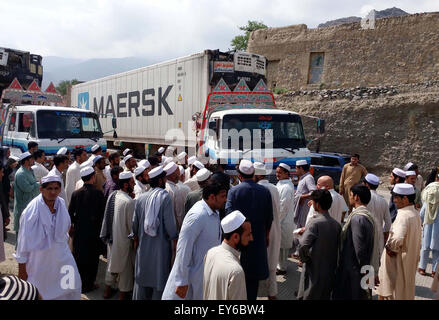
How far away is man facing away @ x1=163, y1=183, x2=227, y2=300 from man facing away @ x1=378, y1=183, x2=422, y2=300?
187 centimetres

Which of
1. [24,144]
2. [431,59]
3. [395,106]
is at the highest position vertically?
[431,59]

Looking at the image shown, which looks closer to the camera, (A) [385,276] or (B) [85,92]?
(A) [385,276]

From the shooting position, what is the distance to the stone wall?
19.6 meters

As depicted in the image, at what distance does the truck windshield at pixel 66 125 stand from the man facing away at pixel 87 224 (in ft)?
18.8

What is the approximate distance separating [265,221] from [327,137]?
15486 mm

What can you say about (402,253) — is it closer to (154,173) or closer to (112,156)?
(154,173)

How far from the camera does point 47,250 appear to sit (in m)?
3.41

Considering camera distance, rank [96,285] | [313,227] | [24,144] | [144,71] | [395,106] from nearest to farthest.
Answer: [313,227]
[96,285]
[24,144]
[144,71]
[395,106]

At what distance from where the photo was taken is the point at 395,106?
17.2 m

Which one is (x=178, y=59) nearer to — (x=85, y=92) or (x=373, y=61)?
(x=85, y=92)

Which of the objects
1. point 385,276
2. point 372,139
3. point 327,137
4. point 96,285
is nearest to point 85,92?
point 327,137

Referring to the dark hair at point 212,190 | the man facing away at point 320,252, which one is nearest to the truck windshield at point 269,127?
the man facing away at point 320,252

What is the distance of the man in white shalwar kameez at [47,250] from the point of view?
3350mm

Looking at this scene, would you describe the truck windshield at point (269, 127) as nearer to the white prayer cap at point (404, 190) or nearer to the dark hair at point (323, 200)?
the white prayer cap at point (404, 190)
